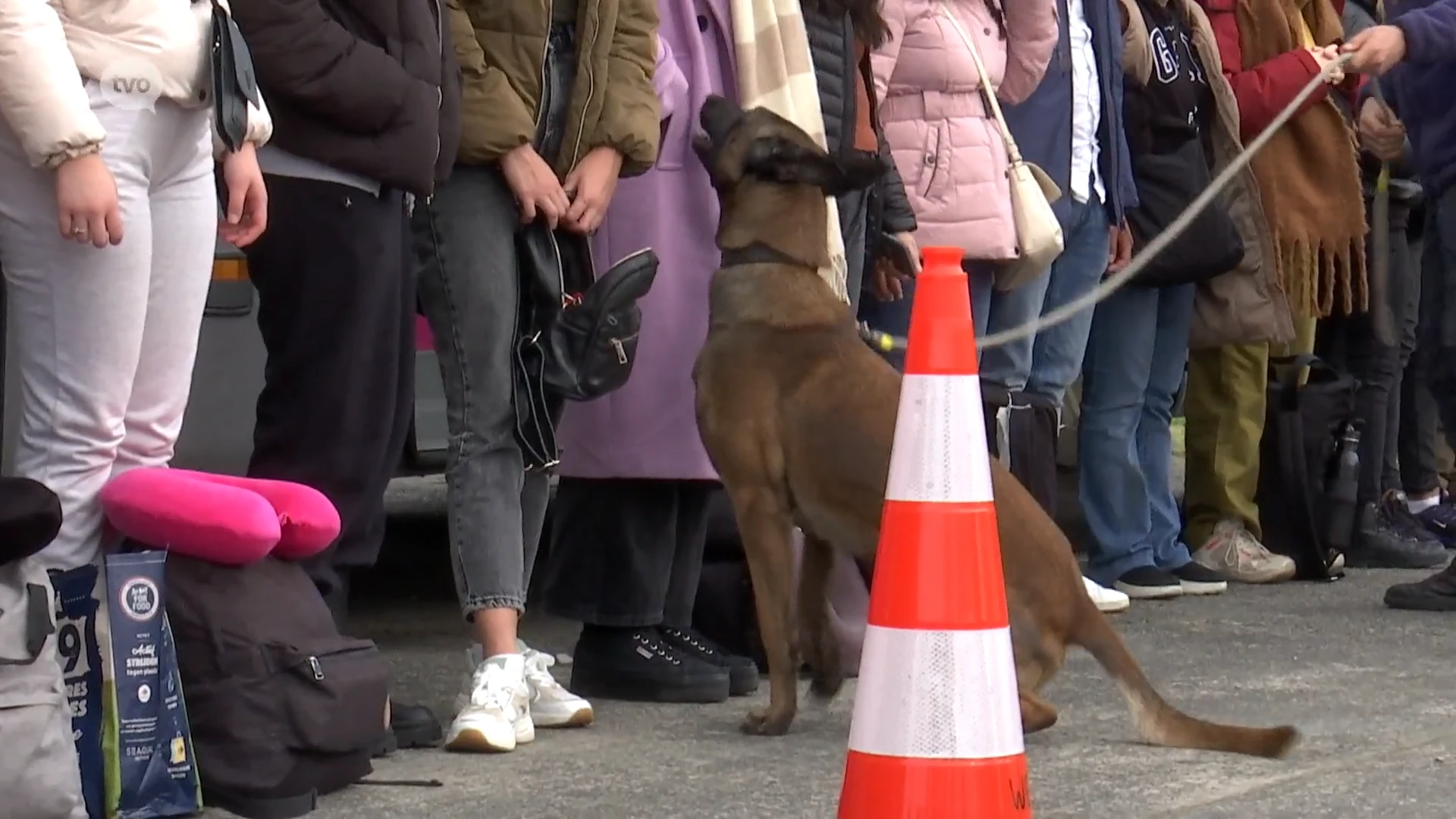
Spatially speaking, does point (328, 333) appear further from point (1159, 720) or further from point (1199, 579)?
point (1199, 579)

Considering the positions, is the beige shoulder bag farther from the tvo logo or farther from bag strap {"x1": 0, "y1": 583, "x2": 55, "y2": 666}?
bag strap {"x1": 0, "y1": 583, "x2": 55, "y2": 666}

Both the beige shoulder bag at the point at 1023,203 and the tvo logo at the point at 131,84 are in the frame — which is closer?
the tvo logo at the point at 131,84

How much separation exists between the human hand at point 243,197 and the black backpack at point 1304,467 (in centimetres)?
462

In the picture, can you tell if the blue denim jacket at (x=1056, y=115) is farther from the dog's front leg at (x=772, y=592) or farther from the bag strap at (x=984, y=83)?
the dog's front leg at (x=772, y=592)

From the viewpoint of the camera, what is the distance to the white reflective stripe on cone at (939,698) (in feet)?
10.2

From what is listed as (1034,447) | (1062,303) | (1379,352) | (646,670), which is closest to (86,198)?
(646,670)

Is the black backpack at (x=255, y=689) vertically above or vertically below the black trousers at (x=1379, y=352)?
below

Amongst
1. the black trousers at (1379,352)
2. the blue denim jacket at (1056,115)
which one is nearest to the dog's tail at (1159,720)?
the blue denim jacket at (1056,115)

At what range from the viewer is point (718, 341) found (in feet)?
15.6

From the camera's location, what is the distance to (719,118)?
4.81 metres

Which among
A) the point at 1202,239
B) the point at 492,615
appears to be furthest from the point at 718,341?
the point at 1202,239

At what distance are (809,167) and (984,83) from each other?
1.47m

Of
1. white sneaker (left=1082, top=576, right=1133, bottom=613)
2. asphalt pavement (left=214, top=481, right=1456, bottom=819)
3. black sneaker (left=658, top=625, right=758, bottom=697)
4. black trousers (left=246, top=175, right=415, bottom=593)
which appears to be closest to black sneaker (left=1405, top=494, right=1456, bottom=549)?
asphalt pavement (left=214, top=481, right=1456, bottom=819)

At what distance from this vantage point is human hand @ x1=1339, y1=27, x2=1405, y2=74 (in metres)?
6.39
